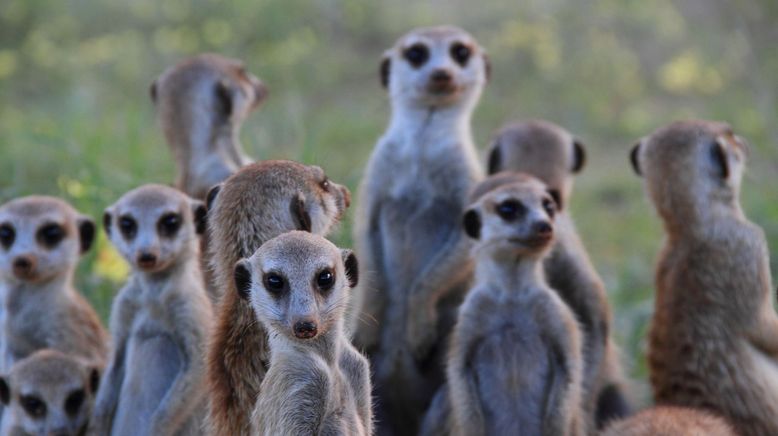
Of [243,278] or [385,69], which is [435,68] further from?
[243,278]

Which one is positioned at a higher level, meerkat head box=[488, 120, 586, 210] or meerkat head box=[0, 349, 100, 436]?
meerkat head box=[488, 120, 586, 210]

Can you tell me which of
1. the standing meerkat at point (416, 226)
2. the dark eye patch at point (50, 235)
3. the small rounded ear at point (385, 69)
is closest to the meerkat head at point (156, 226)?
the dark eye patch at point (50, 235)

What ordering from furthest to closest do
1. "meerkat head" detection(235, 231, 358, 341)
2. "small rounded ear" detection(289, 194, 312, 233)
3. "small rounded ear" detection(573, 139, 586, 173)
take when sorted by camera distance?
"small rounded ear" detection(573, 139, 586, 173)
"small rounded ear" detection(289, 194, 312, 233)
"meerkat head" detection(235, 231, 358, 341)

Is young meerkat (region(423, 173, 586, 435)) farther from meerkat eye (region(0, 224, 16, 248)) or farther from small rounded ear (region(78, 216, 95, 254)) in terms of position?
meerkat eye (region(0, 224, 16, 248))

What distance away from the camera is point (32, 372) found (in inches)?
194

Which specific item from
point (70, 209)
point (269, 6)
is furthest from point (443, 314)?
point (269, 6)

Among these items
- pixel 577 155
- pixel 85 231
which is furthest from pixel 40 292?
pixel 577 155

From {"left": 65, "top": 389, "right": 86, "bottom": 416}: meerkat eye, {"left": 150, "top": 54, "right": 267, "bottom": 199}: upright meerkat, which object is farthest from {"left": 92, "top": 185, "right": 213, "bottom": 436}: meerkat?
{"left": 150, "top": 54, "right": 267, "bottom": 199}: upright meerkat

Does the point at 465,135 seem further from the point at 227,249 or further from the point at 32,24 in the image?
the point at 32,24

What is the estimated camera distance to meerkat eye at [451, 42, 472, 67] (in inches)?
249

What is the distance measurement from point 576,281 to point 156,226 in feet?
6.24

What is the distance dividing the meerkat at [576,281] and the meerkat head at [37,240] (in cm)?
208

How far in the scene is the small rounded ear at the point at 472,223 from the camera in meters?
5.22

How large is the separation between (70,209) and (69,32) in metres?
7.42
